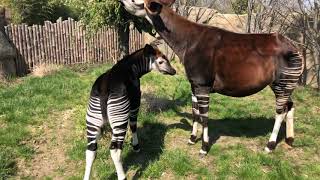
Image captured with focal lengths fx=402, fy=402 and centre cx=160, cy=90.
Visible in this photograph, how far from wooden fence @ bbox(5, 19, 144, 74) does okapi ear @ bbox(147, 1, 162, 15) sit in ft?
24.9

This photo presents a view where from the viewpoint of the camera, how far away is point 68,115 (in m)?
8.12

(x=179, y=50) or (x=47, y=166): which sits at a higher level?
(x=179, y=50)

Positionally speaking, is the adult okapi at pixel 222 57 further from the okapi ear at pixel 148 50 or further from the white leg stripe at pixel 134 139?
the white leg stripe at pixel 134 139

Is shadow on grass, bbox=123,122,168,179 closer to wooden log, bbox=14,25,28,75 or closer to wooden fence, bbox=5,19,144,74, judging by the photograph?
wooden fence, bbox=5,19,144,74

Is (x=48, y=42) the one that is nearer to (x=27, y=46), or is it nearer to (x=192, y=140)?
(x=27, y=46)

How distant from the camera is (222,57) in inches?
246

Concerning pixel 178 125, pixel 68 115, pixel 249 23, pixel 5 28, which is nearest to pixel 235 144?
pixel 178 125

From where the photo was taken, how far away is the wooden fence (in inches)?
578

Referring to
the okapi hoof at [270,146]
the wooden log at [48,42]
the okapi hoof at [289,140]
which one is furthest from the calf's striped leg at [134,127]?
the wooden log at [48,42]

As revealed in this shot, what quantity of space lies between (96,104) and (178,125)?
267 centimetres

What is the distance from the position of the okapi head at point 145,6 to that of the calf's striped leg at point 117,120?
143cm

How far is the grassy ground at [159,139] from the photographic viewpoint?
631 cm

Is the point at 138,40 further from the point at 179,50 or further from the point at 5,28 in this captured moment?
the point at 179,50

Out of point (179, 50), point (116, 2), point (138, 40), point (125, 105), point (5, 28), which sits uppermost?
point (116, 2)
